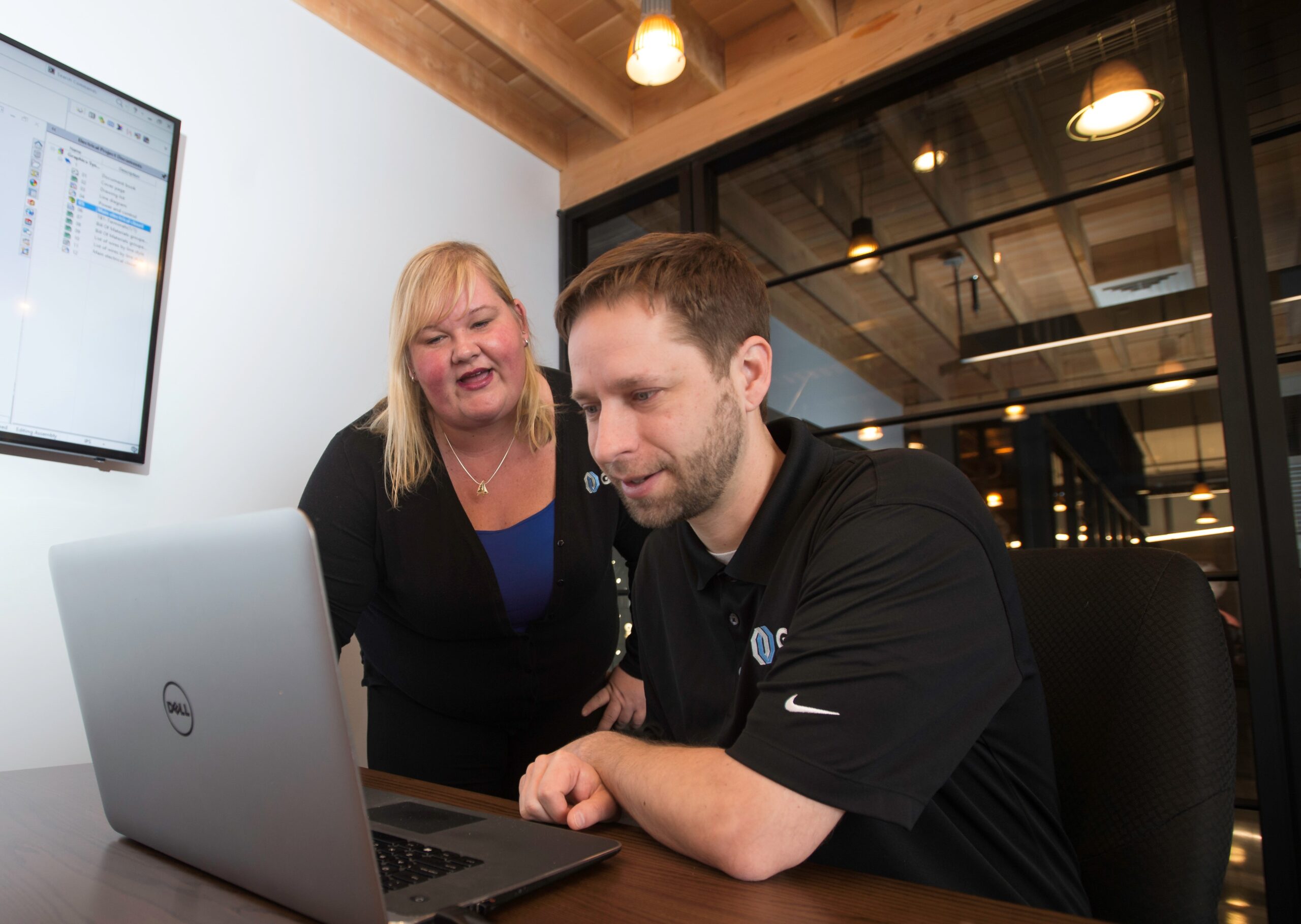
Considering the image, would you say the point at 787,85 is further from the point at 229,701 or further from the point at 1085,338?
the point at 229,701

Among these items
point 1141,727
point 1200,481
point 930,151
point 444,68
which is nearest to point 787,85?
point 930,151

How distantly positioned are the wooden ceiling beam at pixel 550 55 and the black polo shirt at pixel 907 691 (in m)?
2.11

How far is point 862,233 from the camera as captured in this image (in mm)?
2555

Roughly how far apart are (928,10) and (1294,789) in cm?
216

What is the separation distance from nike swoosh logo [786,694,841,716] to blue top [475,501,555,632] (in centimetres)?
83

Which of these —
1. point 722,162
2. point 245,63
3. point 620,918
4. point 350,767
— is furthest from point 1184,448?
point 245,63

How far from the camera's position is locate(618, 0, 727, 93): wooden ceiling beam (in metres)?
2.62

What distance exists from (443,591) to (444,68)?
2.09m

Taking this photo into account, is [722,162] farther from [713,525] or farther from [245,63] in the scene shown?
[713,525]

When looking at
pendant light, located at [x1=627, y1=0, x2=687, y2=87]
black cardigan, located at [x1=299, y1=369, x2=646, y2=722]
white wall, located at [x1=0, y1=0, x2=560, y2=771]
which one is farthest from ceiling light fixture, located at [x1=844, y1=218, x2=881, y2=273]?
black cardigan, located at [x1=299, y1=369, x2=646, y2=722]

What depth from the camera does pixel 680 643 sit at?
3.52 ft

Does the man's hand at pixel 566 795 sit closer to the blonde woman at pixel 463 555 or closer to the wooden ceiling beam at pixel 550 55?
the blonde woman at pixel 463 555

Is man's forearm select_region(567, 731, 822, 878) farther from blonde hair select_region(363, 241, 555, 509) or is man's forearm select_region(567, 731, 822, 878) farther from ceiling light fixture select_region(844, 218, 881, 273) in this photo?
ceiling light fixture select_region(844, 218, 881, 273)

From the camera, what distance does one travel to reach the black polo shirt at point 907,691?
68 centimetres
